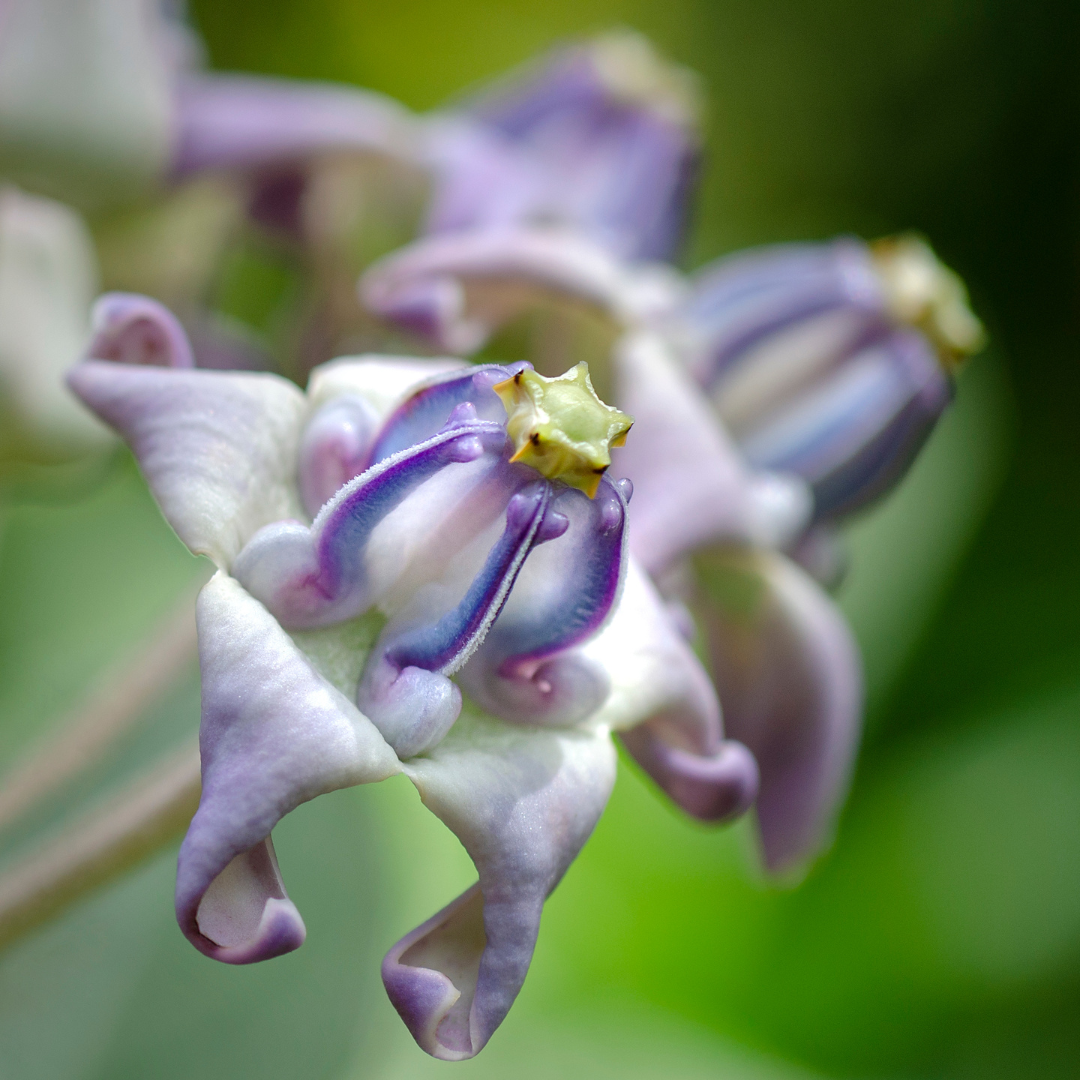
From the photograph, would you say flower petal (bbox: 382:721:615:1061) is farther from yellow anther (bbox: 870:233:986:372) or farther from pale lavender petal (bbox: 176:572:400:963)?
yellow anther (bbox: 870:233:986:372)

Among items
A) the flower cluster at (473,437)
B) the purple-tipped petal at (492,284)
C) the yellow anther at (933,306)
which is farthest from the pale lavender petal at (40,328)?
the yellow anther at (933,306)

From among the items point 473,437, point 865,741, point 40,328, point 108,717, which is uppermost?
point 473,437

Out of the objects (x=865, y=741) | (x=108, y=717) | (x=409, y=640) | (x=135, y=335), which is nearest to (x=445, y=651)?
(x=409, y=640)

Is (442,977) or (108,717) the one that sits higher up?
(442,977)

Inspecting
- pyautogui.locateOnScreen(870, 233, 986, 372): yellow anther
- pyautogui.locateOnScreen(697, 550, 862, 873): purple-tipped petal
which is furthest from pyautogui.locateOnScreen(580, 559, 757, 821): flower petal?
pyautogui.locateOnScreen(870, 233, 986, 372): yellow anther

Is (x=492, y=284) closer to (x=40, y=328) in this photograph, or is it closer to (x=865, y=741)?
(x=40, y=328)

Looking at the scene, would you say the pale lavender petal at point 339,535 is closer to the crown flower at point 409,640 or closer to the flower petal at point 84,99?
the crown flower at point 409,640

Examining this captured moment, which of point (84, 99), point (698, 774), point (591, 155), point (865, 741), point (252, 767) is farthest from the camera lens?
point (865, 741)

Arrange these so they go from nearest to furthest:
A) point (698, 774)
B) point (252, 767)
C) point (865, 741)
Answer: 1. point (252, 767)
2. point (698, 774)
3. point (865, 741)
